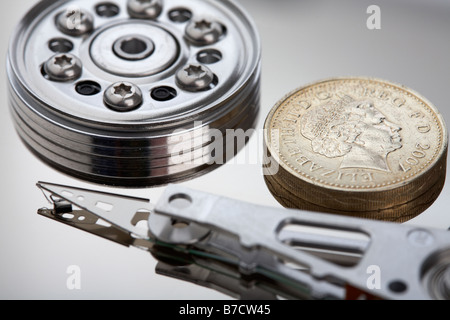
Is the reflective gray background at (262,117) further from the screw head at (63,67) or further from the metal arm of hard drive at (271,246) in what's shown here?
the screw head at (63,67)

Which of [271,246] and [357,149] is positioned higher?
[357,149]

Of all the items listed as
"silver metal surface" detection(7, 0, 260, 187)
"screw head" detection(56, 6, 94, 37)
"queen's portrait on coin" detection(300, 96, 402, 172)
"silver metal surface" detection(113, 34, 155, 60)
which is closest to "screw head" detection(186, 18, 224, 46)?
"silver metal surface" detection(7, 0, 260, 187)

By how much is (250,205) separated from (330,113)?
0.62 meters

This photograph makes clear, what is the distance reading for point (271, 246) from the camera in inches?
100

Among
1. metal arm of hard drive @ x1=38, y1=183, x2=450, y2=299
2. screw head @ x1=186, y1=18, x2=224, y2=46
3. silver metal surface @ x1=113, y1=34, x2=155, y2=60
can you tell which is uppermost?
screw head @ x1=186, y1=18, x2=224, y2=46

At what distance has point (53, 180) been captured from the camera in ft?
10.2

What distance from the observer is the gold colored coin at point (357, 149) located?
2.85m

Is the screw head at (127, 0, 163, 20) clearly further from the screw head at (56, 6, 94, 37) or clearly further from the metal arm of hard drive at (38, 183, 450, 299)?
the metal arm of hard drive at (38, 183, 450, 299)

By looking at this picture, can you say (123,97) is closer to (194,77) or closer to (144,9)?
(194,77)

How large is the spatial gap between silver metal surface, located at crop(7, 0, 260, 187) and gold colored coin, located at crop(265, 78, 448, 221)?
212mm

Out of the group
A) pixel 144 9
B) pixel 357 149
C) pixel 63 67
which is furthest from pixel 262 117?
pixel 63 67

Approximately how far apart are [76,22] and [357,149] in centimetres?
113

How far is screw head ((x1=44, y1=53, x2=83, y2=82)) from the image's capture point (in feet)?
10.5
